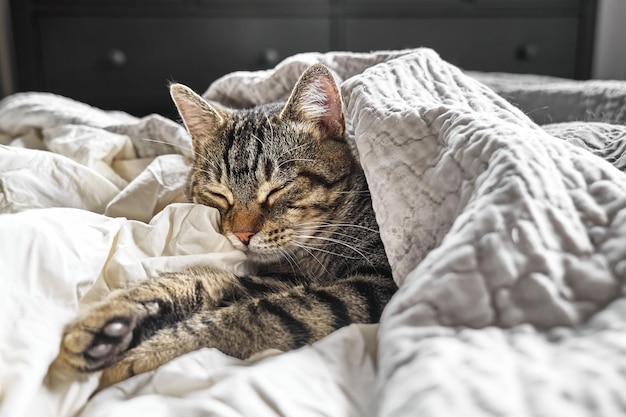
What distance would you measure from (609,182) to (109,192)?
850mm

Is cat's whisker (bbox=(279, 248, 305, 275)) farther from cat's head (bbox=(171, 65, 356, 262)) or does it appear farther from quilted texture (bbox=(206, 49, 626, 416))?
quilted texture (bbox=(206, 49, 626, 416))

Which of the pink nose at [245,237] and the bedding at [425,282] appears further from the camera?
the pink nose at [245,237]

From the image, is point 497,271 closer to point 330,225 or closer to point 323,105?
point 330,225

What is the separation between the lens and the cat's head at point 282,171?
0.97 metres

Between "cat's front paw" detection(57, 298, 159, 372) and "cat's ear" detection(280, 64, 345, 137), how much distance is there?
0.46 meters

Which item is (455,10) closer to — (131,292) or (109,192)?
(109,192)

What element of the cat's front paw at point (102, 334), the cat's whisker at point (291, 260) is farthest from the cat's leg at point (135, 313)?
the cat's whisker at point (291, 260)

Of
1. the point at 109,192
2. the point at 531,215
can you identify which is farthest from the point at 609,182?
the point at 109,192

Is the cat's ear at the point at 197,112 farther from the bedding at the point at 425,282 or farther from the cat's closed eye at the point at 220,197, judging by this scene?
the bedding at the point at 425,282

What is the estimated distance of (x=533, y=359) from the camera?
0.47m

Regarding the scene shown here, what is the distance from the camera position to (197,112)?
3.59 ft

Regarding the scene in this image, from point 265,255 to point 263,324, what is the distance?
0.24 metres

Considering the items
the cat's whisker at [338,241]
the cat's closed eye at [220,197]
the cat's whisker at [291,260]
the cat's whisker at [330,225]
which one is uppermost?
A: the cat's closed eye at [220,197]

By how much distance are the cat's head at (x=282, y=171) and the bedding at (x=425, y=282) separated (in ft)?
0.23
